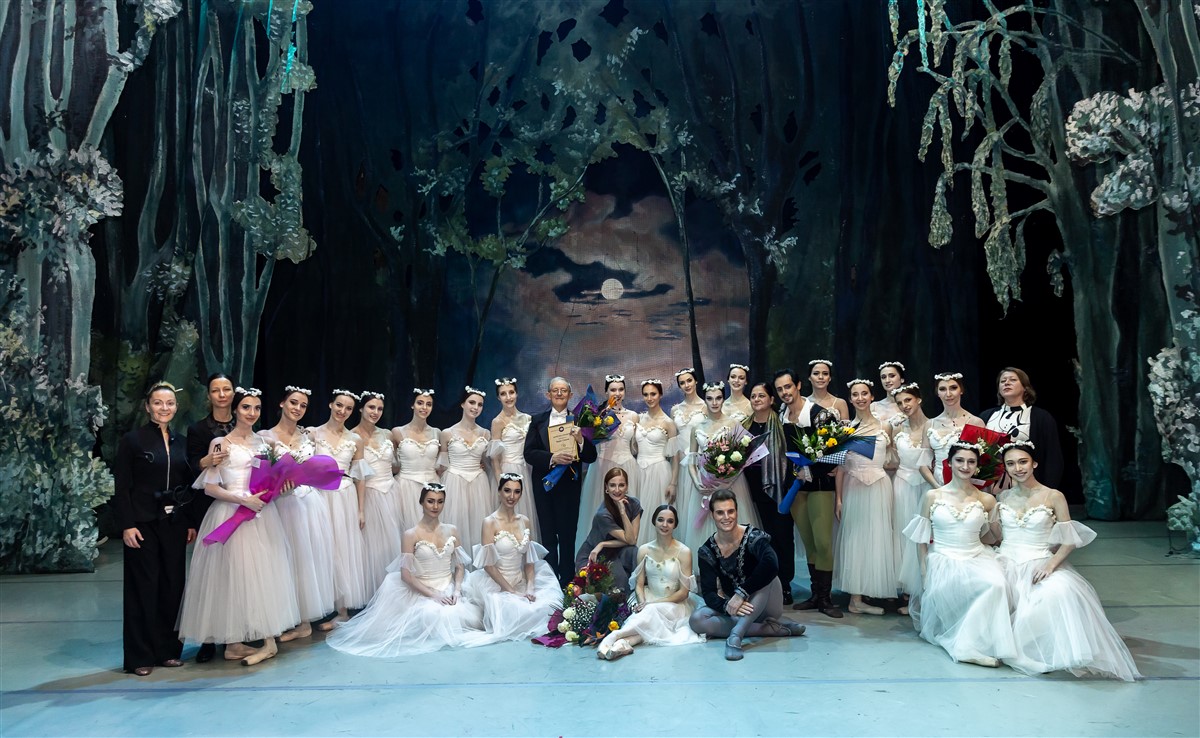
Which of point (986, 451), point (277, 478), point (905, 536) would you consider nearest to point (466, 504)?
point (277, 478)

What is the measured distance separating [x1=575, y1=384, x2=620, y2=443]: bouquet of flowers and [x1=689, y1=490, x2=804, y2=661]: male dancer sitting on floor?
1.21 meters

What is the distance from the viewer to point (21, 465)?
7418 millimetres

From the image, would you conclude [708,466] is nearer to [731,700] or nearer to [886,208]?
[731,700]

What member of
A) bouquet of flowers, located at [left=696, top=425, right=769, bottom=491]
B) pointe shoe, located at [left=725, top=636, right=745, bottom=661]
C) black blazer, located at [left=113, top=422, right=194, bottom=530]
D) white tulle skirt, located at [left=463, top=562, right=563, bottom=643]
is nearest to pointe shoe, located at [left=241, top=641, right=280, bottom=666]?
black blazer, located at [left=113, top=422, right=194, bottom=530]

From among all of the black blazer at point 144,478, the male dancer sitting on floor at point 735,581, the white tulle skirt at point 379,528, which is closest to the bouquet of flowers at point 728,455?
the male dancer sitting on floor at point 735,581

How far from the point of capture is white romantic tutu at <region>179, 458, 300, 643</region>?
4.72m

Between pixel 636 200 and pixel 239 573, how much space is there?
6.39 m

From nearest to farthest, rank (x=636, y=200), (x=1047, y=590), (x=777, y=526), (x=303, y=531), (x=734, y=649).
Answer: (x=1047, y=590), (x=734, y=649), (x=303, y=531), (x=777, y=526), (x=636, y=200)

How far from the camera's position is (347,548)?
224 inches

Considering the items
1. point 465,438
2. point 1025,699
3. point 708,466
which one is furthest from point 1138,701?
point 465,438

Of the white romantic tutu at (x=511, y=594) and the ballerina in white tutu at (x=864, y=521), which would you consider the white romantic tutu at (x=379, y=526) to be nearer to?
the white romantic tutu at (x=511, y=594)

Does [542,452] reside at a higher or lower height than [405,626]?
higher

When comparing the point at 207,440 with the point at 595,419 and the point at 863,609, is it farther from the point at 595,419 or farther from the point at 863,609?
the point at 863,609

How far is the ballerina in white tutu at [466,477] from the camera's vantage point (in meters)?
6.25
